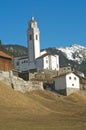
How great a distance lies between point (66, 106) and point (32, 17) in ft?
270

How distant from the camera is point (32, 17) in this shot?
14875 centimetres

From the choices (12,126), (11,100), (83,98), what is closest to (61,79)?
(83,98)

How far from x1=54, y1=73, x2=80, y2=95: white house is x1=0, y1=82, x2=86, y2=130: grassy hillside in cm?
409

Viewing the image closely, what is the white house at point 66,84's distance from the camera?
3602 inches

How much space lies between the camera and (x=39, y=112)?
5597 centimetres

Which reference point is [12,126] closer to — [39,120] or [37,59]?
[39,120]

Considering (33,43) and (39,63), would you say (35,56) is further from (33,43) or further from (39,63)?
(33,43)

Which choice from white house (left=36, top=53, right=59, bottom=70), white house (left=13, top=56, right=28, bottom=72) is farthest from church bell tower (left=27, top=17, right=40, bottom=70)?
white house (left=13, top=56, right=28, bottom=72)

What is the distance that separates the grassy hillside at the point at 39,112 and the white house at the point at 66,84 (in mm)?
4085

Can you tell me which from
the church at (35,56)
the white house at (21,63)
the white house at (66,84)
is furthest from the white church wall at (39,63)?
the white house at (66,84)

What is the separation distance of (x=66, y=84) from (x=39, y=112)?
121 feet

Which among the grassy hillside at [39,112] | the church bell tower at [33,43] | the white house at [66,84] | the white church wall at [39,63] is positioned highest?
the church bell tower at [33,43]

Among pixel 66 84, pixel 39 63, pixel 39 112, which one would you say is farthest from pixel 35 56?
pixel 39 112

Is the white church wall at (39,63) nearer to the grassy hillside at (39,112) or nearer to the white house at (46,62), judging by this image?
the white house at (46,62)
